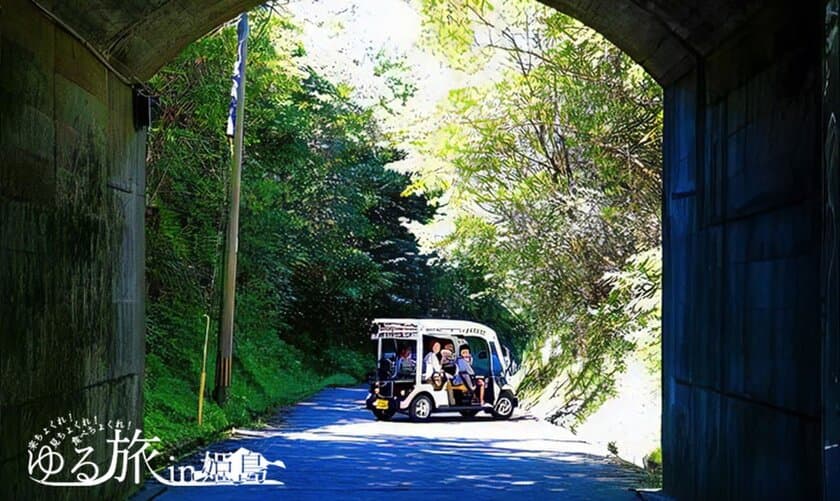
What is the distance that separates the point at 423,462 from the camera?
15.0m

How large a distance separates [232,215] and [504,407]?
7.50 meters

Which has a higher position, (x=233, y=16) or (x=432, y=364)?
(x=233, y=16)

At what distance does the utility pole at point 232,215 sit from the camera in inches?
768

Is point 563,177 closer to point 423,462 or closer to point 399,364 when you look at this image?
point 399,364

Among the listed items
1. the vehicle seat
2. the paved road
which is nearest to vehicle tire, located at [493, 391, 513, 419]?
the paved road

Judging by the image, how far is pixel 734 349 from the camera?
852 cm

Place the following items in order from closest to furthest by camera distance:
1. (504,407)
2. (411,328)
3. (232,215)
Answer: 1. (232,215)
2. (411,328)
3. (504,407)

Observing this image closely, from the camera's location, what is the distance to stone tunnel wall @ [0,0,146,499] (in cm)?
713

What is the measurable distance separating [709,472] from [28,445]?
209 inches

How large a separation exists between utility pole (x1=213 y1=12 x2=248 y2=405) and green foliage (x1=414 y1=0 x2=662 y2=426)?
373 centimetres

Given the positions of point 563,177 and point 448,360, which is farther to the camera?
point 448,360

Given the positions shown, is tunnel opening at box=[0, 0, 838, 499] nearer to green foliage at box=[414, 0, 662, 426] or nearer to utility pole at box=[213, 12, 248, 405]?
green foliage at box=[414, 0, 662, 426]

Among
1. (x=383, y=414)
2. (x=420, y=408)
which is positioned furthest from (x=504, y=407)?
(x=383, y=414)

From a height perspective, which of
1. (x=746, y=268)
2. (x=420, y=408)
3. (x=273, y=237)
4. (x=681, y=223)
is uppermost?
(x=273, y=237)
